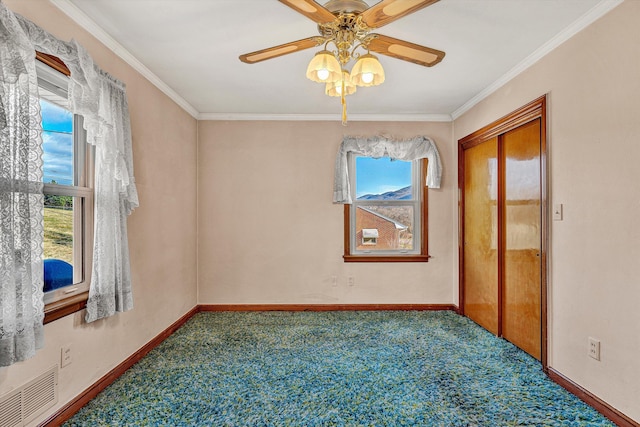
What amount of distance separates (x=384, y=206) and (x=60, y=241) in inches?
129

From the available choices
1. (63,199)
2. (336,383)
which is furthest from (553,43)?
(63,199)

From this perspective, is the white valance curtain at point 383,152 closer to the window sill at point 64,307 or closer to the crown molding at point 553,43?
the crown molding at point 553,43

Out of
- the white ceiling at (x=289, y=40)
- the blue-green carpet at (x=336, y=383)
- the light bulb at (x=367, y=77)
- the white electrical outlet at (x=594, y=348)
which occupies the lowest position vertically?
the blue-green carpet at (x=336, y=383)

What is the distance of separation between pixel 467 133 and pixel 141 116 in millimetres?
3312

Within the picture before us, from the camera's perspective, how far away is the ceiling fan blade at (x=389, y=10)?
1394mm

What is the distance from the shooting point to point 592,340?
2.09 meters

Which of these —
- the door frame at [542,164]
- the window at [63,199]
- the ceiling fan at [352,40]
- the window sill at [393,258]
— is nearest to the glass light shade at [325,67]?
the ceiling fan at [352,40]

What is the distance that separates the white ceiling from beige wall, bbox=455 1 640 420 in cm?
25

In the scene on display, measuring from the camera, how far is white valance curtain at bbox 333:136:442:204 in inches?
160

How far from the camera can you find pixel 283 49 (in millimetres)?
1786

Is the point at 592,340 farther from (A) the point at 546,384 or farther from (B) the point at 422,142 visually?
(B) the point at 422,142

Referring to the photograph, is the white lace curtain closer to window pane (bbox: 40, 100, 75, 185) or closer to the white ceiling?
window pane (bbox: 40, 100, 75, 185)

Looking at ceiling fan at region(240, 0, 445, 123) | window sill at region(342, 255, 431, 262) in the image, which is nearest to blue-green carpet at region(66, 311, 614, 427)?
window sill at region(342, 255, 431, 262)

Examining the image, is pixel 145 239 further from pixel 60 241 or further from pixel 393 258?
pixel 393 258
